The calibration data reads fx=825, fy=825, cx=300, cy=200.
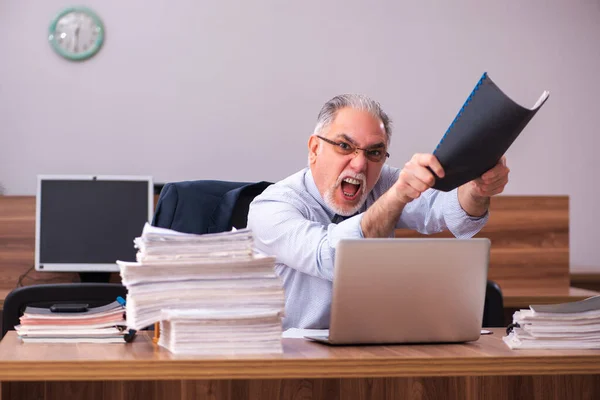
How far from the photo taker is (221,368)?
1.27 meters

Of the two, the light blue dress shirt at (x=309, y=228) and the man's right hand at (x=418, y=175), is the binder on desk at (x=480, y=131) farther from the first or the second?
the light blue dress shirt at (x=309, y=228)

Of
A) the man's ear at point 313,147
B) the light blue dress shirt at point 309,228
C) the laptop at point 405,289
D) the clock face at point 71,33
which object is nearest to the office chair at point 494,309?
the light blue dress shirt at point 309,228

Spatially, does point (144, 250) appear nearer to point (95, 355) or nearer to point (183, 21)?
point (95, 355)

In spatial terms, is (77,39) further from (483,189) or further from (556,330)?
(556,330)

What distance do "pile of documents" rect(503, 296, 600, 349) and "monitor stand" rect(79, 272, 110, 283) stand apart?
8.58 ft

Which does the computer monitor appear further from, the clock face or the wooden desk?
the wooden desk

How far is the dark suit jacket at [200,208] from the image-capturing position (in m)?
2.19

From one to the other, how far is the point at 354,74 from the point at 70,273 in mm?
1910

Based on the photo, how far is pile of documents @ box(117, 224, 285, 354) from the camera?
4.37 feet

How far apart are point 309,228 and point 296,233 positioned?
0.04 metres

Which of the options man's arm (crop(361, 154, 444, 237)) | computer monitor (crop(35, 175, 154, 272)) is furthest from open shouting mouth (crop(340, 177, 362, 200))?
computer monitor (crop(35, 175, 154, 272))

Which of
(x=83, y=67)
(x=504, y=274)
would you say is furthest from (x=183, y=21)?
(x=504, y=274)

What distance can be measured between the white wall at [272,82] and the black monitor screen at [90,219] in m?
0.71

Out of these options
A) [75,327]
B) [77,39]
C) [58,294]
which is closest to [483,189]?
[75,327]
